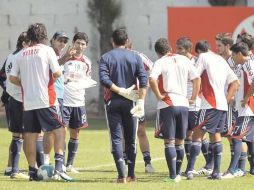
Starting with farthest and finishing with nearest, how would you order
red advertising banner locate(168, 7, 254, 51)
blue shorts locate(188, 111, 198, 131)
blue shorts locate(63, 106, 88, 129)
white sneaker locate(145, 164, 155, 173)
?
1. red advertising banner locate(168, 7, 254, 51)
2. blue shorts locate(63, 106, 88, 129)
3. white sneaker locate(145, 164, 155, 173)
4. blue shorts locate(188, 111, 198, 131)

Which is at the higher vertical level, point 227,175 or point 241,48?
point 241,48

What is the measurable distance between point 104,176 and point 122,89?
1.87m

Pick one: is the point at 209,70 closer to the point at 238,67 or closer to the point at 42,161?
the point at 238,67

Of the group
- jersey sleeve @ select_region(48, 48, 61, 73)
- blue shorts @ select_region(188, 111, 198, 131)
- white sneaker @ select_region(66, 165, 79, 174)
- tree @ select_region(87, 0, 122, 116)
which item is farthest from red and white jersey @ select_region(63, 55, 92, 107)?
tree @ select_region(87, 0, 122, 116)

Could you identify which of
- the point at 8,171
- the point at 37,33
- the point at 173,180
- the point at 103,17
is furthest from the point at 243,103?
the point at 103,17

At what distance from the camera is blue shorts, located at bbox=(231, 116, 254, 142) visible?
14.3m

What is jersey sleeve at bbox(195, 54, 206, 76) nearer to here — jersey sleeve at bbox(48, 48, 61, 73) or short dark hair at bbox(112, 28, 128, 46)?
short dark hair at bbox(112, 28, 128, 46)

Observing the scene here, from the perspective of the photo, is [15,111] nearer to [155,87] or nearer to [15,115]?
[15,115]

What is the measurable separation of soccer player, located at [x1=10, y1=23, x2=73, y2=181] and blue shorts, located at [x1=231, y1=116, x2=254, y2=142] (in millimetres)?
2861

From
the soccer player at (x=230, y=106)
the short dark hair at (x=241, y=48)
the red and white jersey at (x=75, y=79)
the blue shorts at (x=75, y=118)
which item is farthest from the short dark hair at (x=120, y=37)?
the blue shorts at (x=75, y=118)

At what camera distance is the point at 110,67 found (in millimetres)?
13234

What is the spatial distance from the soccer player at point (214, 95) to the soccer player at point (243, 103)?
36 centimetres

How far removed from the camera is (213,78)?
13.8m

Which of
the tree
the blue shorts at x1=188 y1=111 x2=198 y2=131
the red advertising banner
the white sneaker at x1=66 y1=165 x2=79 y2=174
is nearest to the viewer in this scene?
the blue shorts at x1=188 y1=111 x2=198 y2=131
